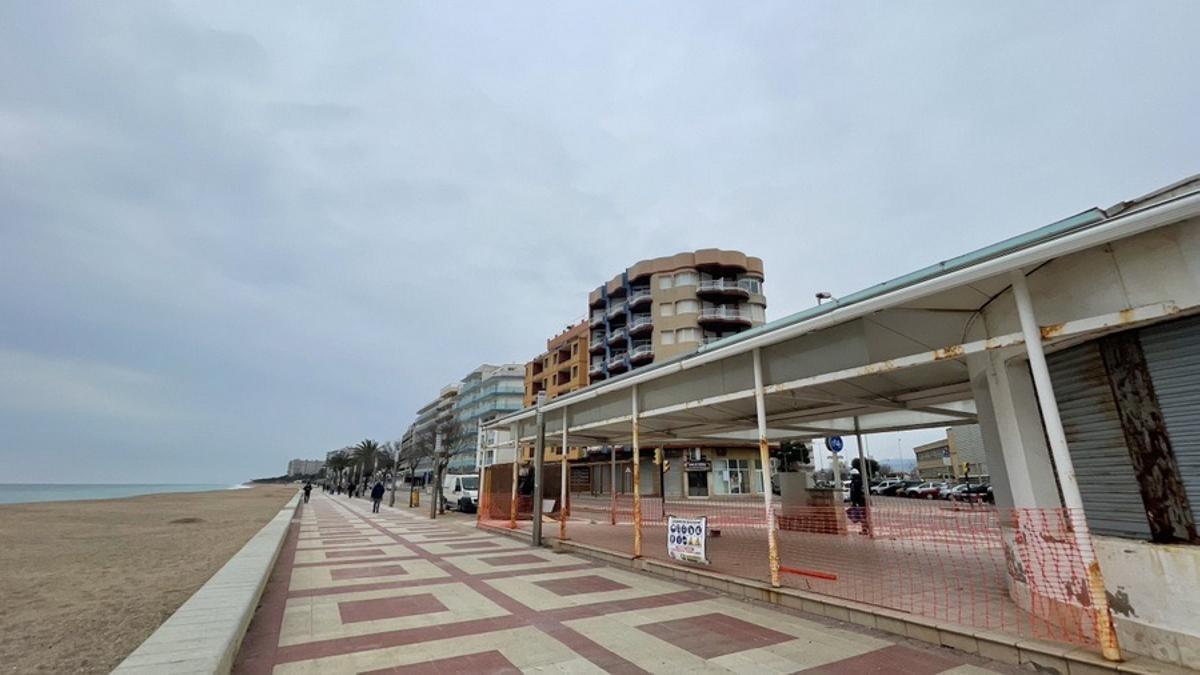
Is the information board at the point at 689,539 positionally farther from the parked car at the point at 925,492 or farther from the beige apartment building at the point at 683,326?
the parked car at the point at 925,492

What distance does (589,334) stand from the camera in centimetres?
5772

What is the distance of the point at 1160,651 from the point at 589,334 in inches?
2130

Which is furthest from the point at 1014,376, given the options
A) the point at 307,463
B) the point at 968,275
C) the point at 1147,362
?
the point at 307,463

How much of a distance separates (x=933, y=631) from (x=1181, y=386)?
9.98ft

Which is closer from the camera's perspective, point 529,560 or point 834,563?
point 834,563

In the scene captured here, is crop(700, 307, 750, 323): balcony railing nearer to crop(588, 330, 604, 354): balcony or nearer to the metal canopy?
crop(588, 330, 604, 354): balcony

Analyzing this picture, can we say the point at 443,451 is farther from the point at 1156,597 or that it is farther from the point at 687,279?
the point at 1156,597

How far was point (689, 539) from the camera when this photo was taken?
892cm

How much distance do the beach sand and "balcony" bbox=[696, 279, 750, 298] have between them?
127ft

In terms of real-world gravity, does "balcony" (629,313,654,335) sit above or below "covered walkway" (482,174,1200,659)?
above

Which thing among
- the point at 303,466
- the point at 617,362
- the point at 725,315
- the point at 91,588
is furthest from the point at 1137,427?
the point at 303,466

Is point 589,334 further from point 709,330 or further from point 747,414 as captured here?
point 747,414

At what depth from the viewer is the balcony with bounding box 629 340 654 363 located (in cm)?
4856

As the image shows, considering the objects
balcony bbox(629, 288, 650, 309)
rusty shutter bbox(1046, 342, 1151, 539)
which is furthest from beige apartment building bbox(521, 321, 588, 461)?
rusty shutter bbox(1046, 342, 1151, 539)
